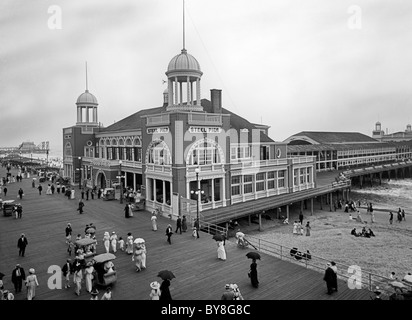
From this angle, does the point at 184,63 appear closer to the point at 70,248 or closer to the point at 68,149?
the point at 70,248

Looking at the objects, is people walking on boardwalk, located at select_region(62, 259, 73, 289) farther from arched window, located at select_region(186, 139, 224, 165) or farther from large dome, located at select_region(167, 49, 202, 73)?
large dome, located at select_region(167, 49, 202, 73)

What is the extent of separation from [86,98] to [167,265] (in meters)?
40.4

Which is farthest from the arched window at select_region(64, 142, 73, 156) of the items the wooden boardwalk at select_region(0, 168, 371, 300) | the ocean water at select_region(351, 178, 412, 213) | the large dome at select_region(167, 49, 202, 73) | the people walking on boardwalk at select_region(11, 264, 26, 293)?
the ocean water at select_region(351, 178, 412, 213)

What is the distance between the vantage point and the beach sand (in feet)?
73.5

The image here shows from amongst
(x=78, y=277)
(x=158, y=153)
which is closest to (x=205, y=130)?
(x=158, y=153)

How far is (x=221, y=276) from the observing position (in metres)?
15.1

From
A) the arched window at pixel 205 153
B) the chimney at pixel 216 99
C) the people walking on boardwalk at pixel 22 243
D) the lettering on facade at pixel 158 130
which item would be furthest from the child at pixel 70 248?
the chimney at pixel 216 99

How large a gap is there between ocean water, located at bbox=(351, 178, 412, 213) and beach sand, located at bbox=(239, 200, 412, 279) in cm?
938

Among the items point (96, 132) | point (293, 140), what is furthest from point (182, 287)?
point (293, 140)

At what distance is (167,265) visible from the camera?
54.5 ft

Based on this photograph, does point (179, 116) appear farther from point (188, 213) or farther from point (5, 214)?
point (5, 214)

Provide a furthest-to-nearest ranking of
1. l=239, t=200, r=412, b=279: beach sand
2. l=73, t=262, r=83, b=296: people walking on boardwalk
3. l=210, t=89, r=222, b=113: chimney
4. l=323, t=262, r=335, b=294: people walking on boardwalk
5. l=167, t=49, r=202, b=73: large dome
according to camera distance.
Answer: l=210, t=89, r=222, b=113: chimney → l=167, t=49, r=202, b=73: large dome → l=239, t=200, r=412, b=279: beach sand → l=73, t=262, r=83, b=296: people walking on boardwalk → l=323, t=262, r=335, b=294: people walking on boardwalk

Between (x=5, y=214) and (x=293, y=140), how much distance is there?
6182cm
